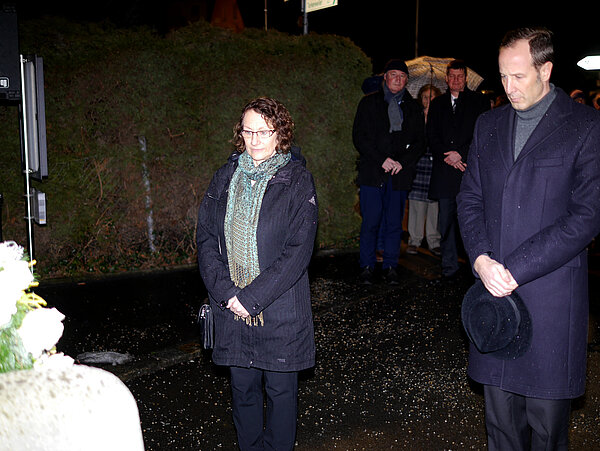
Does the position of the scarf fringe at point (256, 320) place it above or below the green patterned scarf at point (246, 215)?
below

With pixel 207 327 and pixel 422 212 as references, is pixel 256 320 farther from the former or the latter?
pixel 422 212

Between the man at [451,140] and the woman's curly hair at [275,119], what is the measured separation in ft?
15.1

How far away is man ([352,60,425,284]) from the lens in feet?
25.2

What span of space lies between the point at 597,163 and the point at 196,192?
6.37 meters

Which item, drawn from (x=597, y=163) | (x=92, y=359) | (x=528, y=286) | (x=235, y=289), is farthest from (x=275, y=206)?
(x=92, y=359)

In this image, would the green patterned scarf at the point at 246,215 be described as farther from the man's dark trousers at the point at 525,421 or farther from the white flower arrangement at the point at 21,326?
the white flower arrangement at the point at 21,326

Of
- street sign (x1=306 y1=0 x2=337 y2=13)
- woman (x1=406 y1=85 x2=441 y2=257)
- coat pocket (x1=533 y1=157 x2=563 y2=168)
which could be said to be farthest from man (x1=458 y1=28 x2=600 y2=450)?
street sign (x1=306 y1=0 x2=337 y2=13)

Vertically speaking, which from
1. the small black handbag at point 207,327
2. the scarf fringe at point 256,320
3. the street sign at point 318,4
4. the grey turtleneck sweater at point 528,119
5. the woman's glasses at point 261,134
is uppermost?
the street sign at point 318,4

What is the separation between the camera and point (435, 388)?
4.93 meters

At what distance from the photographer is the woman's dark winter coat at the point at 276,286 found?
3.41 m

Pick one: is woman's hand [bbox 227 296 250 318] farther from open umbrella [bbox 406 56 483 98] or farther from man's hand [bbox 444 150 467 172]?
open umbrella [bbox 406 56 483 98]

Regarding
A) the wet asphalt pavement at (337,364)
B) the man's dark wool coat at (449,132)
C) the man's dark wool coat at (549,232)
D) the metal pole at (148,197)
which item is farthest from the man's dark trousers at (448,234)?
the man's dark wool coat at (549,232)

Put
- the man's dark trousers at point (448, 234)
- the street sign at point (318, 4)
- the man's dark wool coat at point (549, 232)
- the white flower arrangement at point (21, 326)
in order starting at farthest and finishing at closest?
the street sign at point (318, 4) → the man's dark trousers at point (448, 234) → the man's dark wool coat at point (549, 232) → the white flower arrangement at point (21, 326)

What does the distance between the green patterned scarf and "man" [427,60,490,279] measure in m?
4.73
